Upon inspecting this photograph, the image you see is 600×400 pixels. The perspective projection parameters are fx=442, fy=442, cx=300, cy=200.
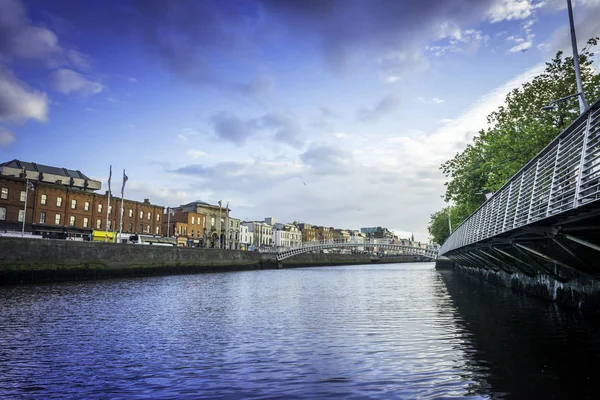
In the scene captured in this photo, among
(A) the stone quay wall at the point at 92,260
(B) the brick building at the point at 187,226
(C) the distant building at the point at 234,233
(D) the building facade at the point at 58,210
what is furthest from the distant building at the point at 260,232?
(A) the stone quay wall at the point at 92,260

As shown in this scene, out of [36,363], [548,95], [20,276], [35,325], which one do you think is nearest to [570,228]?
[36,363]

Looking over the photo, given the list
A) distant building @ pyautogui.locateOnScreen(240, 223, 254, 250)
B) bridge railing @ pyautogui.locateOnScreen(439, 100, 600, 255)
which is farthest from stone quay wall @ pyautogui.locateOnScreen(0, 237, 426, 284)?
distant building @ pyautogui.locateOnScreen(240, 223, 254, 250)

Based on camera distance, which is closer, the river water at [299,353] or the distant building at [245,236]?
the river water at [299,353]

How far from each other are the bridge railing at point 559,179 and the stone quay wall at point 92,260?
99.3 feet

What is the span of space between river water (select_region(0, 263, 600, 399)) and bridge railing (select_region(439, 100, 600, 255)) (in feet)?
9.87

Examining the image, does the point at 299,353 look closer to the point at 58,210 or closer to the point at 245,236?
the point at 58,210

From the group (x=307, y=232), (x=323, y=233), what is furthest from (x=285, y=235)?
(x=323, y=233)

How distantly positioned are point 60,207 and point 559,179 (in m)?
65.1

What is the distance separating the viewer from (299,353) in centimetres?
985

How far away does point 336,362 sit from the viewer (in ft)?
29.2

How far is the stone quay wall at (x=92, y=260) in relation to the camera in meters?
30.4

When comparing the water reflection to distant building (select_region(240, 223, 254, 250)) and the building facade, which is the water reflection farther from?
distant building (select_region(240, 223, 254, 250))

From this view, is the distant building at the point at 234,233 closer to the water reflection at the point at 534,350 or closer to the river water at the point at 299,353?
the river water at the point at 299,353

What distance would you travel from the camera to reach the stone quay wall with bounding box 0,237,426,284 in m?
30.4
